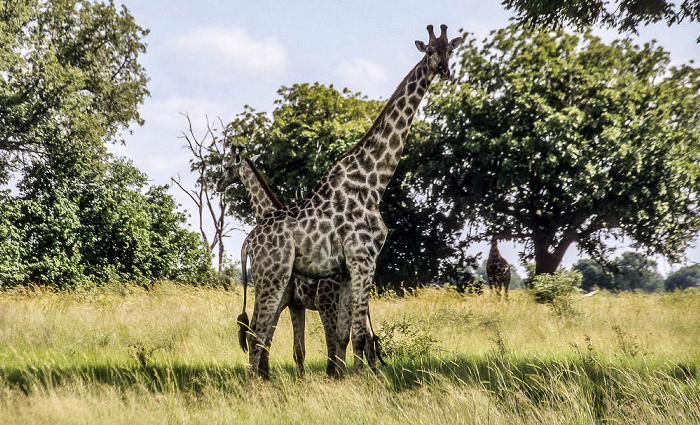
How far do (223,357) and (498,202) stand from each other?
1488 centimetres

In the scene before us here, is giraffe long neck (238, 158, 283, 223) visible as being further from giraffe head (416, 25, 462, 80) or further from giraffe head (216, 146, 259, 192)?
giraffe head (416, 25, 462, 80)

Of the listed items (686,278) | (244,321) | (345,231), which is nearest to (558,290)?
(345,231)

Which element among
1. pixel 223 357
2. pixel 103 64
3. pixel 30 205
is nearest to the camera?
pixel 223 357

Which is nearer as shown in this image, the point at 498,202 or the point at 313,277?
the point at 313,277

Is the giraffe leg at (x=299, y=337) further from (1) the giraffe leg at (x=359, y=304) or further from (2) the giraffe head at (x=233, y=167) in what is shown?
(2) the giraffe head at (x=233, y=167)

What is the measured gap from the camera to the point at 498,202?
20.5m

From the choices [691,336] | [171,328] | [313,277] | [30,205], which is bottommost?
[691,336]

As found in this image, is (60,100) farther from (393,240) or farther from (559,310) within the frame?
(559,310)

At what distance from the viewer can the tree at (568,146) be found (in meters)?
17.5

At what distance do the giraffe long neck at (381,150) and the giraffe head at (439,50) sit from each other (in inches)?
5.0

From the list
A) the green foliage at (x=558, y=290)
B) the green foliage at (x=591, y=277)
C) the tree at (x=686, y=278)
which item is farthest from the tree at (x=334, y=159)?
the tree at (x=686, y=278)

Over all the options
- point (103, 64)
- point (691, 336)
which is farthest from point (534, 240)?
point (103, 64)

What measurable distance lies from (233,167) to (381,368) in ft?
11.2

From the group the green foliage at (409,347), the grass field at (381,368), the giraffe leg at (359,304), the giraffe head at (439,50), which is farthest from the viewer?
the green foliage at (409,347)
